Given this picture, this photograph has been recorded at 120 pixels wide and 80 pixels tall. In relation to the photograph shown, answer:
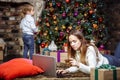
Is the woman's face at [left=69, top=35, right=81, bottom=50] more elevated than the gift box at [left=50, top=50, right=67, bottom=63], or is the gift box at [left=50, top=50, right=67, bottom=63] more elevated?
the woman's face at [left=69, top=35, right=81, bottom=50]

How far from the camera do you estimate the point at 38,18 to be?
8297 mm

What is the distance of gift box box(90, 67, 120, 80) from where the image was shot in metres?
2.75

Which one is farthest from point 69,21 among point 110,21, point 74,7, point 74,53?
point 74,53

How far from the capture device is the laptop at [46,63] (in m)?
2.96

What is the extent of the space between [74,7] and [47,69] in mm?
5164

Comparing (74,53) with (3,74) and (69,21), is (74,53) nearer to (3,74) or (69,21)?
(3,74)

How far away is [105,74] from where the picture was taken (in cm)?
275

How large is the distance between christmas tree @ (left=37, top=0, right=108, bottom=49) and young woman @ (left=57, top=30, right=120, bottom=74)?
452 cm

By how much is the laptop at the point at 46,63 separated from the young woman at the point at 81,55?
0.23 feet

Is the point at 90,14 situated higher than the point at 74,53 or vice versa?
the point at 90,14

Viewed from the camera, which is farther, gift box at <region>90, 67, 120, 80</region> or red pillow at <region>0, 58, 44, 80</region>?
red pillow at <region>0, 58, 44, 80</region>

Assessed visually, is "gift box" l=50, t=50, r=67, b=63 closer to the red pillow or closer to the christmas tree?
the christmas tree

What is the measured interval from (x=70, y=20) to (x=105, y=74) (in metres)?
5.43

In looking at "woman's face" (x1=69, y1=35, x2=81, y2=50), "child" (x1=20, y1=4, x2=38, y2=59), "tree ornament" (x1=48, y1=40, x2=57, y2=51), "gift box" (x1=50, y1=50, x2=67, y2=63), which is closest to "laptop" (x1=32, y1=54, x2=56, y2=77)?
"woman's face" (x1=69, y1=35, x2=81, y2=50)
